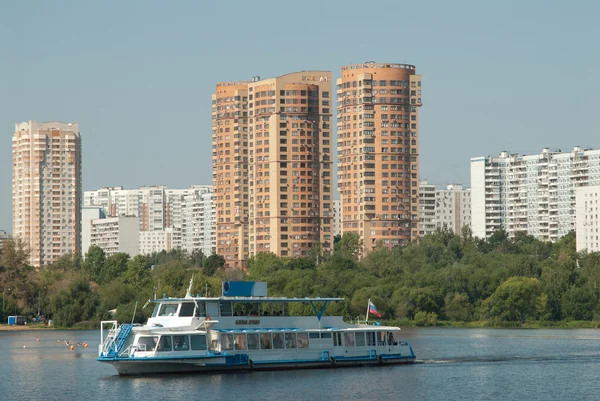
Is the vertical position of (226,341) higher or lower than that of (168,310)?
lower

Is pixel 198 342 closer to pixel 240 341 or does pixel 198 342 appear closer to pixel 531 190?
pixel 240 341

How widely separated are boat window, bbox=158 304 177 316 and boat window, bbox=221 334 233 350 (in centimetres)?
260

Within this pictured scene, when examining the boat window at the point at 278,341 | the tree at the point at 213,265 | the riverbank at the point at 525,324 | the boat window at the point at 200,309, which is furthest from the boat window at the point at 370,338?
the tree at the point at 213,265

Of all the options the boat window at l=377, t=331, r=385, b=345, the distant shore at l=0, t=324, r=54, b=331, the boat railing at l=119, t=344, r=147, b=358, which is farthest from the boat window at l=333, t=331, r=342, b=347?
the distant shore at l=0, t=324, r=54, b=331

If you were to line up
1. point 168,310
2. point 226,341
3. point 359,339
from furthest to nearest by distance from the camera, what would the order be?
point 359,339 → point 168,310 → point 226,341

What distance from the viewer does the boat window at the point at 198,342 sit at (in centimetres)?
5306

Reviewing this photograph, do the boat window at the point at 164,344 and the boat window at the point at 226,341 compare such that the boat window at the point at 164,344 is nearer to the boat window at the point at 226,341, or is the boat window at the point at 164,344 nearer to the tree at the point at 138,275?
the boat window at the point at 226,341

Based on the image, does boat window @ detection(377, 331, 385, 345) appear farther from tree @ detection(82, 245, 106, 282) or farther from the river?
A: tree @ detection(82, 245, 106, 282)

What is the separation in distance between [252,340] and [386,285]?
2380 inches

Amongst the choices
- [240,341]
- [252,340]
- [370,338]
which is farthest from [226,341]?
[370,338]

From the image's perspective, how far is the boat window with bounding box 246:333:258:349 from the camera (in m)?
54.7

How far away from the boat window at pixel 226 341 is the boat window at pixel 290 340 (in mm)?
3063

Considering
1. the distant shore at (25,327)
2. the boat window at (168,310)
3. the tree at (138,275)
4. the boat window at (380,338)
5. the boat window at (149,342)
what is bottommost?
the distant shore at (25,327)

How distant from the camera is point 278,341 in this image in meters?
55.5
